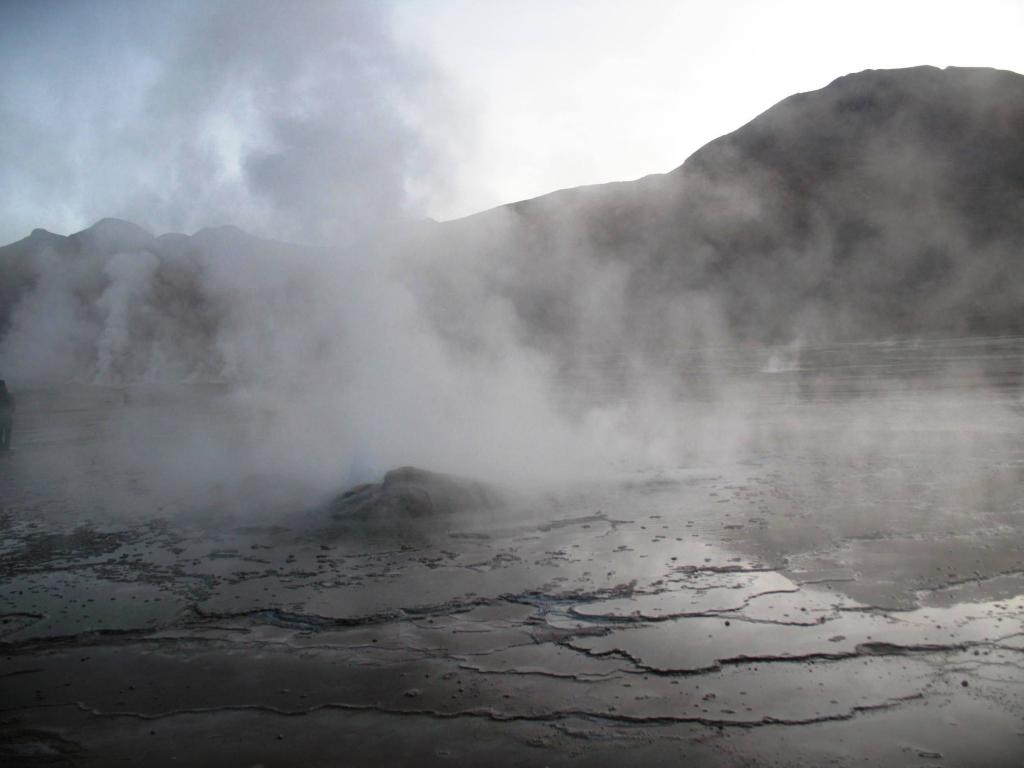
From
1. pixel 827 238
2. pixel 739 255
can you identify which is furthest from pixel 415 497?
pixel 827 238

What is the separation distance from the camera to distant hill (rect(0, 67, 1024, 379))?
27297 mm

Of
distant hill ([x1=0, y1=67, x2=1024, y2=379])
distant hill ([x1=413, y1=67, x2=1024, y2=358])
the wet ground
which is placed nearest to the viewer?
the wet ground

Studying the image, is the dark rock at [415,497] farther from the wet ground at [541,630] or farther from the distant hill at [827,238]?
the distant hill at [827,238]

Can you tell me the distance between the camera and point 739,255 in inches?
1596

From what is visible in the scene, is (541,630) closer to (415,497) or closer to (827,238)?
(415,497)

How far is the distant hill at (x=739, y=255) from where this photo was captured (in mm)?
27297

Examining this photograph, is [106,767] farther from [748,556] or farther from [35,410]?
[35,410]

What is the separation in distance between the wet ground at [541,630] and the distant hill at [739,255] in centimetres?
1140

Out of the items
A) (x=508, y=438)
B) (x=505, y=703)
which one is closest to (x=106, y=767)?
(x=505, y=703)

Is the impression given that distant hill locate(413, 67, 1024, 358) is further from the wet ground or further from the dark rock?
the wet ground

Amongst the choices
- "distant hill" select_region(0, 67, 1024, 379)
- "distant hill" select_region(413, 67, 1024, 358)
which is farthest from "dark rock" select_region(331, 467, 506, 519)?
"distant hill" select_region(413, 67, 1024, 358)

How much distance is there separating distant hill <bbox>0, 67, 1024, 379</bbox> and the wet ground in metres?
11.4

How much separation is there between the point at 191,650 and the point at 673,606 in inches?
108

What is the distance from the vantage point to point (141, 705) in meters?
3.44
